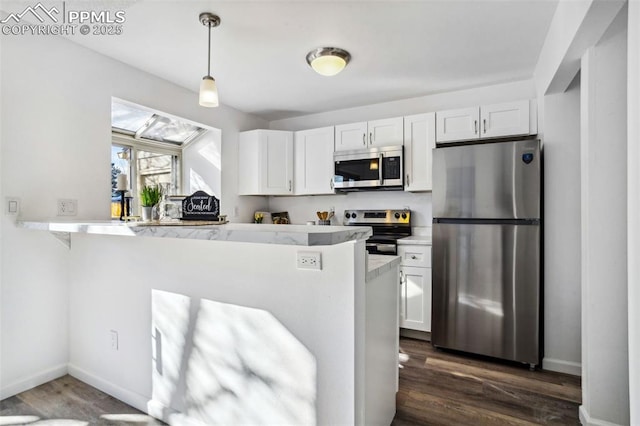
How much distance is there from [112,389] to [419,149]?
3171 millimetres

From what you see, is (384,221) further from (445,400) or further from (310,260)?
(310,260)

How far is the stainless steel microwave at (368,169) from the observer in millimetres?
3375

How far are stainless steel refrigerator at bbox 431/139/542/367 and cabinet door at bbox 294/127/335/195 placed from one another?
1.35 metres

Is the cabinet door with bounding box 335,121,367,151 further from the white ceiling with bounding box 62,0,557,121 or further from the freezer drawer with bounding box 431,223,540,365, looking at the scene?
the freezer drawer with bounding box 431,223,540,365

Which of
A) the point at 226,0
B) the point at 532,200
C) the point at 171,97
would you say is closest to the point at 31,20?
the point at 171,97

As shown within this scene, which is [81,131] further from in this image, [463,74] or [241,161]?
[463,74]

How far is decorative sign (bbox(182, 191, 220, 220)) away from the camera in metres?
1.65

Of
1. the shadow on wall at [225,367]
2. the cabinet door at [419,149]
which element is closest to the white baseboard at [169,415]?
the shadow on wall at [225,367]

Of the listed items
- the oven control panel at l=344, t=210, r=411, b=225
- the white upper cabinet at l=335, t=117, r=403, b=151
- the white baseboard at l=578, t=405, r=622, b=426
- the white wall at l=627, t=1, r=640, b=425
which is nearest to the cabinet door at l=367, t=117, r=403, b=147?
the white upper cabinet at l=335, t=117, r=403, b=151

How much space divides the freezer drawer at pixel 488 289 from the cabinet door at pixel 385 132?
110 centimetres

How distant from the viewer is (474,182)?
265 centimetres

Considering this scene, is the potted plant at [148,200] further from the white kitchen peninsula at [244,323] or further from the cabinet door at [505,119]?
the cabinet door at [505,119]

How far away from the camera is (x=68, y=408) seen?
194 centimetres

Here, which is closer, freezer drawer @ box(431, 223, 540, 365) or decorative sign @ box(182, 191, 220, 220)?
decorative sign @ box(182, 191, 220, 220)
